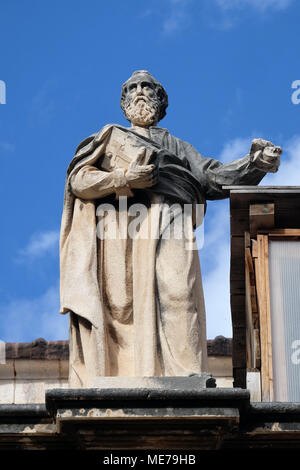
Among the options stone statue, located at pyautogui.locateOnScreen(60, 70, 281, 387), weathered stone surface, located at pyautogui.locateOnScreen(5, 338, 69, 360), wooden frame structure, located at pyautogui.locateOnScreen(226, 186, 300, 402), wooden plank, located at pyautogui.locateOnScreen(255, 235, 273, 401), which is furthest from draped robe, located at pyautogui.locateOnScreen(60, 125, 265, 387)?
weathered stone surface, located at pyautogui.locateOnScreen(5, 338, 69, 360)

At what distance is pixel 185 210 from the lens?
473 inches

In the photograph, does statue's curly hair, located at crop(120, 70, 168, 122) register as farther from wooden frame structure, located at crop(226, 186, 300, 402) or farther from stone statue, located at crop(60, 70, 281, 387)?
wooden frame structure, located at crop(226, 186, 300, 402)

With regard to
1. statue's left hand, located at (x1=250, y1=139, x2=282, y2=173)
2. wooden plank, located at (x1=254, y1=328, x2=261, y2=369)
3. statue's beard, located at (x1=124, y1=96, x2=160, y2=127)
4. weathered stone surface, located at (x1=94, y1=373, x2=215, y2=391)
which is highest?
statue's beard, located at (x1=124, y1=96, x2=160, y2=127)

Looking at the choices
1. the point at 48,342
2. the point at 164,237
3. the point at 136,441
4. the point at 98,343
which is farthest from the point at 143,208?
the point at 48,342

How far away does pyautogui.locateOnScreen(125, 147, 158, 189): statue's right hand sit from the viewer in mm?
11750

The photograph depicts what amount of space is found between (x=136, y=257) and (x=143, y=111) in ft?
5.35

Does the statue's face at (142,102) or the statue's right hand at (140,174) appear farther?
the statue's face at (142,102)

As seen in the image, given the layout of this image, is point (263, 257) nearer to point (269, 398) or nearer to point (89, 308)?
point (269, 398)

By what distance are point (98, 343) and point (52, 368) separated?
3.68 meters

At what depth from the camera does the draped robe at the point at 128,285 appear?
11.3m

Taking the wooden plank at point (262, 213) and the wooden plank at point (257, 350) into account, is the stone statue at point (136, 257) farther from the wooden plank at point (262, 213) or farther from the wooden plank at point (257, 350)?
the wooden plank at point (257, 350)

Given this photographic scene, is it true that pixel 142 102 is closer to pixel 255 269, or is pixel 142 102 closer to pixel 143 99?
pixel 143 99

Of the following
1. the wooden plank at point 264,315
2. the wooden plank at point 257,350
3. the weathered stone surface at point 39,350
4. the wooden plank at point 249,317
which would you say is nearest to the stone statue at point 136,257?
the wooden plank at point 264,315

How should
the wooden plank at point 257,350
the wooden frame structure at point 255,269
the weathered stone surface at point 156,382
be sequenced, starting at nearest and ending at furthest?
1. the weathered stone surface at point 156,382
2. the wooden frame structure at point 255,269
3. the wooden plank at point 257,350
